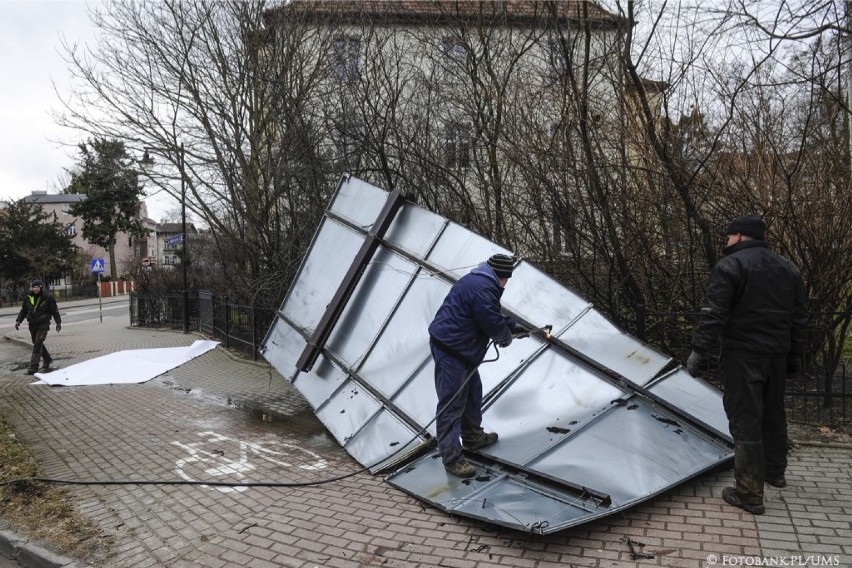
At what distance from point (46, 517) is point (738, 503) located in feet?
16.6

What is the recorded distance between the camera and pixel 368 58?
11.5 metres

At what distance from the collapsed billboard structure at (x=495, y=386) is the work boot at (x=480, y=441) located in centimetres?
9

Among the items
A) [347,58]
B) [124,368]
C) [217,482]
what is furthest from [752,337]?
[124,368]

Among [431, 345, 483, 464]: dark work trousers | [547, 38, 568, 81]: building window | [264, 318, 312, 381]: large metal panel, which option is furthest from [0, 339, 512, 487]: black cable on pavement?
[547, 38, 568, 81]: building window

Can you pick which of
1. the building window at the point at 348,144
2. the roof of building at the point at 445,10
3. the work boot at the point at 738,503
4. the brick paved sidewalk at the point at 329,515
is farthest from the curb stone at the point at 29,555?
the building window at the point at 348,144

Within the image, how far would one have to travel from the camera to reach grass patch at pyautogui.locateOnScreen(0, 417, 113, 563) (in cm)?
396

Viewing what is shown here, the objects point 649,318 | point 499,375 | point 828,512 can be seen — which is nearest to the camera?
point 828,512

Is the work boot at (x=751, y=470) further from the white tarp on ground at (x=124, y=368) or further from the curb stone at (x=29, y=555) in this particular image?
the white tarp on ground at (x=124, y=368)

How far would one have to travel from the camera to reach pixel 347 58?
38.9 feet

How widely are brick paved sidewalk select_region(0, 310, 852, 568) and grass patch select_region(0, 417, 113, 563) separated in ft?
0.36

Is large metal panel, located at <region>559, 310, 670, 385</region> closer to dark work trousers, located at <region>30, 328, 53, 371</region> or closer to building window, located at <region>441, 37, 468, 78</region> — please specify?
building window, located at <region>441, 37, 468, 78</region>

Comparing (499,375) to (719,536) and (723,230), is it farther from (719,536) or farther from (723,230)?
(723,230)

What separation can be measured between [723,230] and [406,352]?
4.06 metres

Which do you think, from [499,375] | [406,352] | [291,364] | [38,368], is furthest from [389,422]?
[38,368]
